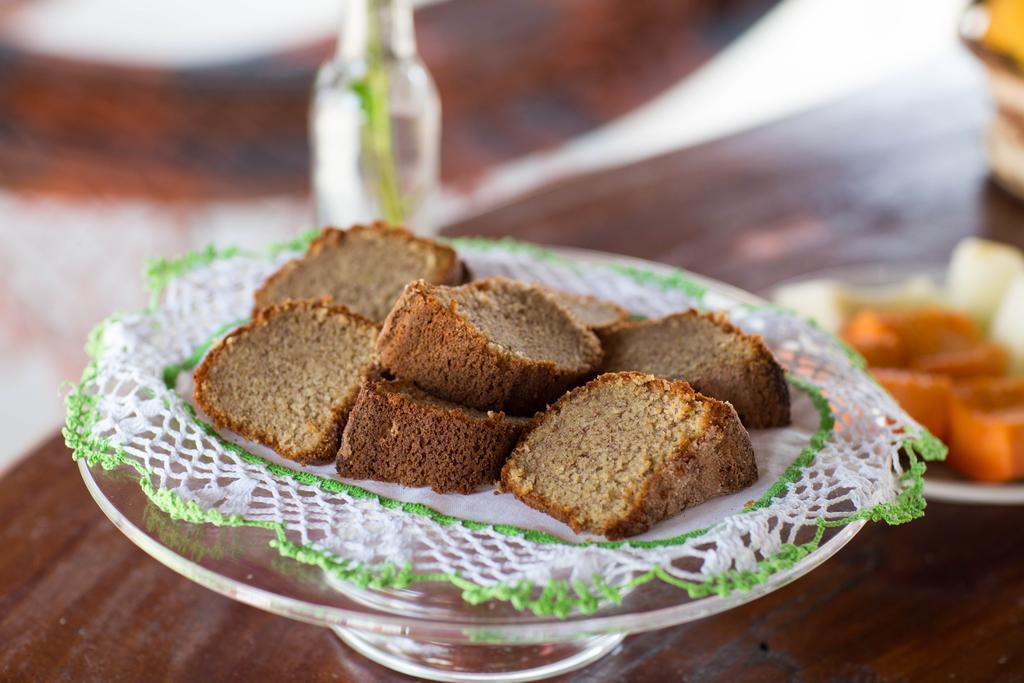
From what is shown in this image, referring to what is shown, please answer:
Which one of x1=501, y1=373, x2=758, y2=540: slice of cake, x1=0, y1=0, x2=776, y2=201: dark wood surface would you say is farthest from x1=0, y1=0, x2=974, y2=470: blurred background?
x1=501, y1=373, x2=758, y2=540: slice of cake

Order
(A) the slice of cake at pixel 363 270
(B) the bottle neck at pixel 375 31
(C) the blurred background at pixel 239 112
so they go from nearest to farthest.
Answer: (A) the slice of cake at pixel 363 270 → (B) the bottle neck at pixel 375 31 → (C) the blurred background at pixel 239 112

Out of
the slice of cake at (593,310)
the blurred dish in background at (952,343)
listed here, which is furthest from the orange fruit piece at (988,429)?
the slice of cake at (593,310)

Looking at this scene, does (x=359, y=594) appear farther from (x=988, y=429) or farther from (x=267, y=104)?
(x=267, y=104)

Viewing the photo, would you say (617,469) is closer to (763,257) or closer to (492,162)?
(763,257)

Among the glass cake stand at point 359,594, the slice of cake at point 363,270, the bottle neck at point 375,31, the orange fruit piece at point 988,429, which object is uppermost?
the bottle neck at point 375,31

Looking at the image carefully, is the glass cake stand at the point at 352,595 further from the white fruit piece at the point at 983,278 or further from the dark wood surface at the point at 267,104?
the dark wood surface at the point at 267,104

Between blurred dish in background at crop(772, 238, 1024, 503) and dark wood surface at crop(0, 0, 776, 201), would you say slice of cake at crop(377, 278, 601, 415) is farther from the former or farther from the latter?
dark wood surface at crop(0, 0, 776, 201)
